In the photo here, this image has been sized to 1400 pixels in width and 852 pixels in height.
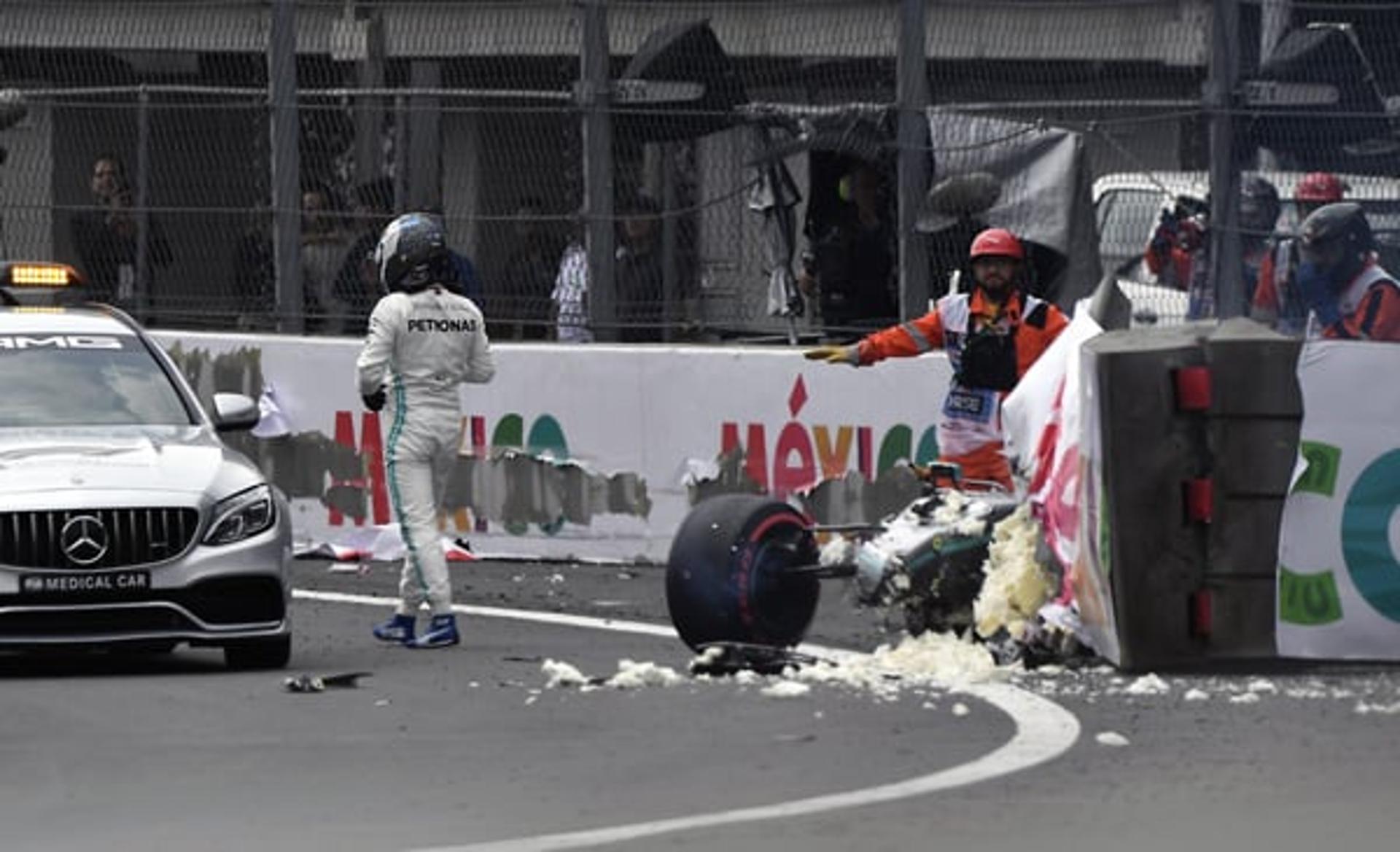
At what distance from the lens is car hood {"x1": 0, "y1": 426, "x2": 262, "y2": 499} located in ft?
44.5

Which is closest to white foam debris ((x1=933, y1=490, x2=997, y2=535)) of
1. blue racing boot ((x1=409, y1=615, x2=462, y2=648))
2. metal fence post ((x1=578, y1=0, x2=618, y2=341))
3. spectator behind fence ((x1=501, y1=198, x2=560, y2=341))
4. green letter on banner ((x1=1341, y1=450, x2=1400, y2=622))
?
green letter on banner ((x1=1341, y1=450, x2=1400, y2=622))

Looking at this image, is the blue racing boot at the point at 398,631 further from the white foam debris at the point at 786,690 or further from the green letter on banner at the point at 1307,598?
the green letter on banner at the point at 1307,598

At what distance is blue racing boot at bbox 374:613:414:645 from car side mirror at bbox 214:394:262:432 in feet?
3.50

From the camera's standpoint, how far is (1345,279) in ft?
56.9

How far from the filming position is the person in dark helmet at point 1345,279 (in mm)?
17172

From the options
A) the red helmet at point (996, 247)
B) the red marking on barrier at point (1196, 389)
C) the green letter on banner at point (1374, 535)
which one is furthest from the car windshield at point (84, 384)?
the green letter on banner at point (1374, 535)

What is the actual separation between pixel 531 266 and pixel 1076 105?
3.30m

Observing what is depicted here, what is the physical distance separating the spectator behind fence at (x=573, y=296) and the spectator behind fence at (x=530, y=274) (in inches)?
2.2

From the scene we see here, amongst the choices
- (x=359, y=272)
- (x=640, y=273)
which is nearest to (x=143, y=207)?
(x=359, y=272)

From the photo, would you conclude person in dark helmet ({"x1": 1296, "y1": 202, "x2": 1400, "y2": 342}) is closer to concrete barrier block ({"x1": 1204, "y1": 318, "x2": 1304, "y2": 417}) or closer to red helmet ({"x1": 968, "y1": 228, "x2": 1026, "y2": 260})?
red helmet ({"x1": 968, "y1": 228, "x2": 1026, "y2": 260})

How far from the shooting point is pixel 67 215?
21203mm

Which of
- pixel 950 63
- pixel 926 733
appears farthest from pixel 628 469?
pixel 926 733

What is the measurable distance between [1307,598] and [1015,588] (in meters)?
1.08

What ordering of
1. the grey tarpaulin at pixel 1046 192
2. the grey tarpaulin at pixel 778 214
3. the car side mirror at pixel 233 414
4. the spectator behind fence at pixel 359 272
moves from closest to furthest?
1. the car side mirror at pixel 233 414
2. the grey tarpaulin at pixel 1046 192
3. the grey tarpaulin at pixel 778 214
4. the spectator behind fence at pixel 359 272
